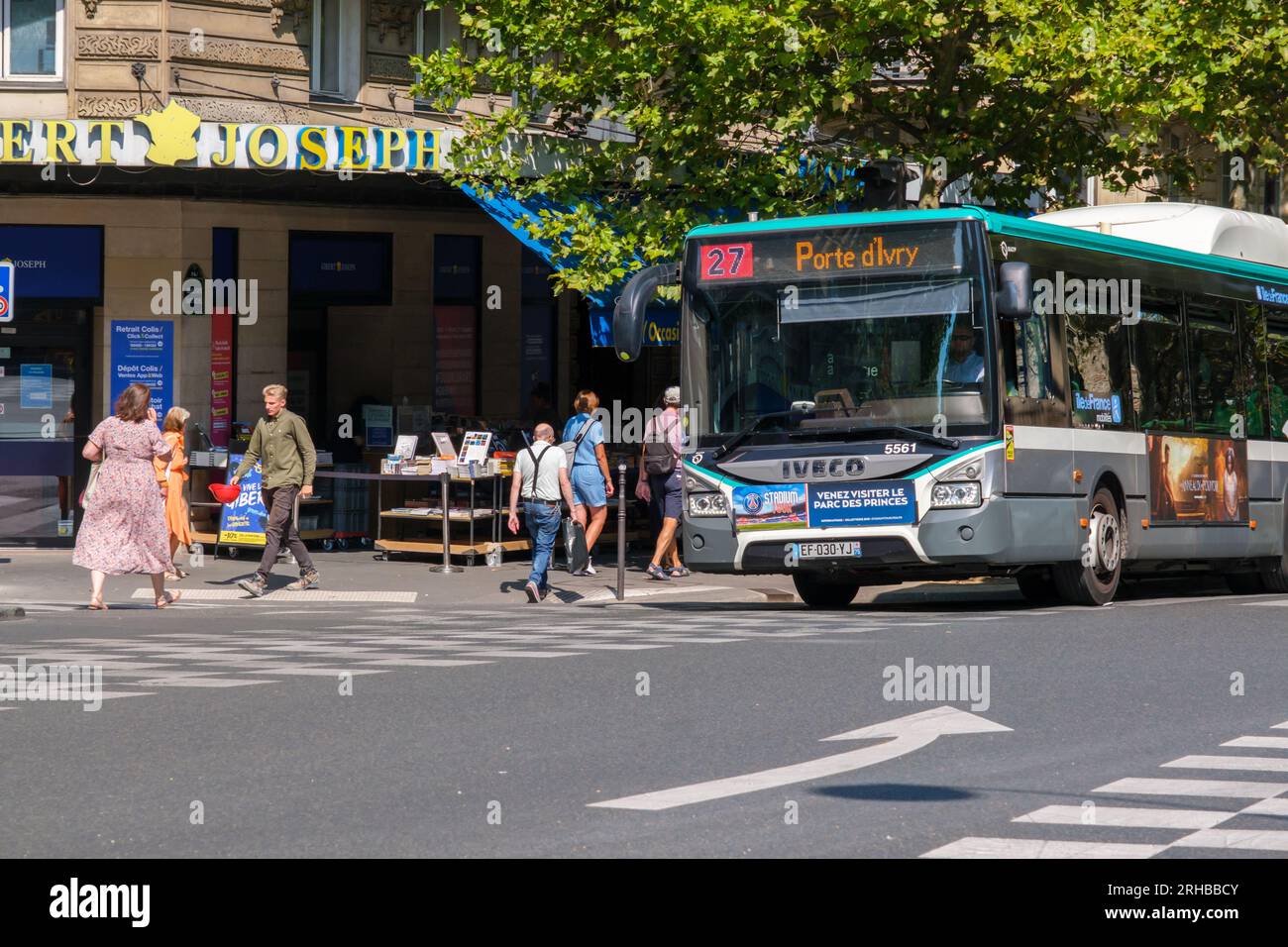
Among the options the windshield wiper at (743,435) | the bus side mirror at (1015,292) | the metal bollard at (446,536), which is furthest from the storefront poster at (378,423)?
the bus side mirror at (1015,292)

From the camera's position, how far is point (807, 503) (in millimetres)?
15820

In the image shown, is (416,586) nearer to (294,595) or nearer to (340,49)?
(294,595)

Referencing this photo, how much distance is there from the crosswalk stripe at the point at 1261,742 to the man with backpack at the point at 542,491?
10.0m

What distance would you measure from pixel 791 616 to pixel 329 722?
7.10m

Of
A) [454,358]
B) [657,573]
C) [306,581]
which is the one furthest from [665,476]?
[454,358]

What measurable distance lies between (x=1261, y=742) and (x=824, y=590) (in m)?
9.27

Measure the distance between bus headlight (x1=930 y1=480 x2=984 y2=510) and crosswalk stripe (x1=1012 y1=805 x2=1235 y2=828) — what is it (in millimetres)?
7871

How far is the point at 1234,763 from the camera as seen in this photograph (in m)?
8.57

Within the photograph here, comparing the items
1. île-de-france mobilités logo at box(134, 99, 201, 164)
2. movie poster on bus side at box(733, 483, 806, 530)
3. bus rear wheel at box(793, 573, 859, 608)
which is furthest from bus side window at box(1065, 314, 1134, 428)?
île-de-france mobilités logo at box(134, 99, 201, 164)

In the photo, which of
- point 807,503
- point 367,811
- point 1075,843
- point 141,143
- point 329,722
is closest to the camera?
point 1075,843

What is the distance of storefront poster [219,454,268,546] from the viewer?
905 inches

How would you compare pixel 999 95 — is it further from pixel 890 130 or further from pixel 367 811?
pixel 367 811

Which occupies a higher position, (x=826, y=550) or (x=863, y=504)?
(x=863, y=504)

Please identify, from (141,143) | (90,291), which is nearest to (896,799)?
(141,143)
